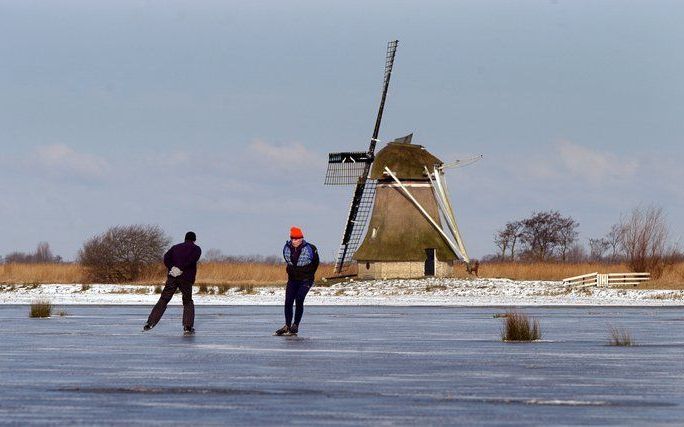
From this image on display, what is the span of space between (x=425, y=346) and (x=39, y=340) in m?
5.95

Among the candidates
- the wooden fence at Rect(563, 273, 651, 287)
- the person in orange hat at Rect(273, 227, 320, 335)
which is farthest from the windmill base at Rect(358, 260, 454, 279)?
the person in orange hat at Rect(273, 227, 320, 335)

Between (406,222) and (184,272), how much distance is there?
127 ft

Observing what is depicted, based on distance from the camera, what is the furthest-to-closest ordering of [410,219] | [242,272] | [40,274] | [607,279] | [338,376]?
[40,274]
[242,272]
[410,219]
[607,279]
[338,376]

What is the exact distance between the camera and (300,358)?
17.3m

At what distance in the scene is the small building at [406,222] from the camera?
61844 mm

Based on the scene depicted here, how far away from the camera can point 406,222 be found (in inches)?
2446

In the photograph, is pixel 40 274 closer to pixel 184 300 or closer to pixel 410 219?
pixel 410 219

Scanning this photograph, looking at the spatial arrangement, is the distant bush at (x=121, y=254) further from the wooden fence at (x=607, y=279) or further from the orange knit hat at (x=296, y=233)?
the orange knit hat at (x=296, y=233)

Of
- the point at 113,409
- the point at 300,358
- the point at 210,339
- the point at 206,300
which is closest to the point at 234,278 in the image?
the point at 206,300

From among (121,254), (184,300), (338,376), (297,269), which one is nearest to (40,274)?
(121,254)

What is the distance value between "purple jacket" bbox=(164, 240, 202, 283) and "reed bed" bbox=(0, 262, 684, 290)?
3926 centimetres

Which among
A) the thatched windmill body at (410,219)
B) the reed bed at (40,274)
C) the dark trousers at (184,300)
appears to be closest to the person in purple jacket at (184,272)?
the dark trousers at (184,300)

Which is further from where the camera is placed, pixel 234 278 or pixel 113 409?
pixel 234 278

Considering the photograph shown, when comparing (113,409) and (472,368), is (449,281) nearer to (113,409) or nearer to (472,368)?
(472,368)
